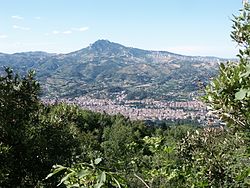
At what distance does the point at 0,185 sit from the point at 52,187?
2.54 meters

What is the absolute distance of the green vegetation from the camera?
9.11 ft

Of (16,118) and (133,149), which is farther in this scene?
(16,118)

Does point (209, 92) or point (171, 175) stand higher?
point (209, 92)

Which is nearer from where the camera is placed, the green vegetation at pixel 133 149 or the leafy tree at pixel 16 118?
the green vegetation at pixel 133 149

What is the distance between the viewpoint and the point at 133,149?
26.4ft

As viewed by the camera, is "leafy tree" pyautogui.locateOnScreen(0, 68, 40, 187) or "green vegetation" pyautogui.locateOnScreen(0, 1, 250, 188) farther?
"leafy tree" pyautogui.locateOnScreen(0, 68, 40, 187)

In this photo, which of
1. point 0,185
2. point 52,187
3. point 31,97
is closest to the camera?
point 0,185

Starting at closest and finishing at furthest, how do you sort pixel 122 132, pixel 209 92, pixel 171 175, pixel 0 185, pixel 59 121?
pixel 209 92, pixel 171 175, pixel 0 185, pixel 59 121, pixel 122 132

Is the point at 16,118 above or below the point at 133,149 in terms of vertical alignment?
below

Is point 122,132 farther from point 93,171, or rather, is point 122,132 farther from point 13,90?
point 93,171

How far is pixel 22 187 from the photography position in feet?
53.8

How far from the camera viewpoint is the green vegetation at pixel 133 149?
9.11ft

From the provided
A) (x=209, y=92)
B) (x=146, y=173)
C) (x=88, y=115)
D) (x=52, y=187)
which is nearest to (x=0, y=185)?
(x=52, y=187)

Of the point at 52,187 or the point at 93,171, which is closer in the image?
the point at 93,171
